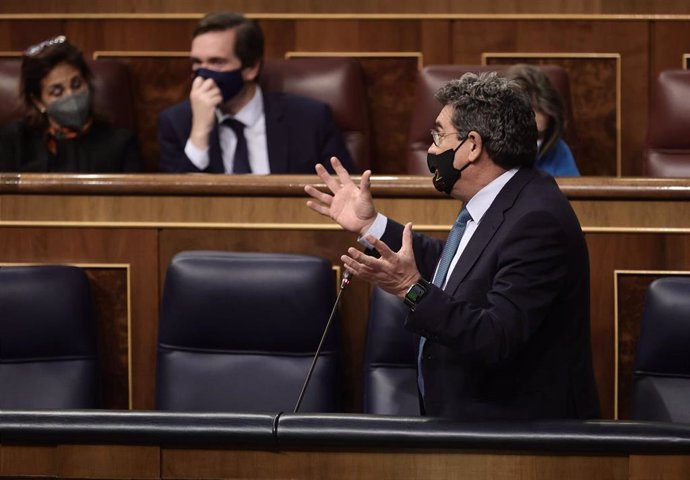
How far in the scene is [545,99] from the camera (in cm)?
116

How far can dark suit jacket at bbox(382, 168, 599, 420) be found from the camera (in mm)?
723

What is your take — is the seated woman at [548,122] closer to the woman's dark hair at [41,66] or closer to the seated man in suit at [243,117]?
the seated man in suit at [243,117]

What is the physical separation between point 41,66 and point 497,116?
0.69 m

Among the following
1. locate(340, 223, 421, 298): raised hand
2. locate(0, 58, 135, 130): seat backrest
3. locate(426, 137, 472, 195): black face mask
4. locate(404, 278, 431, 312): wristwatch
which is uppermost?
locate(0, 58, 135, 130): seat backrest

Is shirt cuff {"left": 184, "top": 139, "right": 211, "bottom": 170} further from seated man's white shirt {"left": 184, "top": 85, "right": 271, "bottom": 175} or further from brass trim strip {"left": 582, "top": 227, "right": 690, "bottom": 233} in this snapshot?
brass trim strip {"left": 582, "top": 227, "right": 690, "bottom": 233}

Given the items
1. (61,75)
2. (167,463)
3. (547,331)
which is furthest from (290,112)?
(167,463)

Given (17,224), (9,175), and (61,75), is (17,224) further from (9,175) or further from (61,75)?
(61,75)

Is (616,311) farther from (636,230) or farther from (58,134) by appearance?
(58,134)

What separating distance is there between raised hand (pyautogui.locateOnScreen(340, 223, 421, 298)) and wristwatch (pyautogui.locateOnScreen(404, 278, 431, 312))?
1 cm

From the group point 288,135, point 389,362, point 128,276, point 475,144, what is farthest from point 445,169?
point 288,135

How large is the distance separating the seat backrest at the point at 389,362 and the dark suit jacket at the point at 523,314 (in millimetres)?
136

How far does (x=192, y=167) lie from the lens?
4.01 ft

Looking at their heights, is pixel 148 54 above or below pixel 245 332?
above

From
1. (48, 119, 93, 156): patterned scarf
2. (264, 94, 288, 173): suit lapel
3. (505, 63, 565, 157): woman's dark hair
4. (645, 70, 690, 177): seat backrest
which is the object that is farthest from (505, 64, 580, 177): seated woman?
(48, 119, 93, 156): patterned scarf
